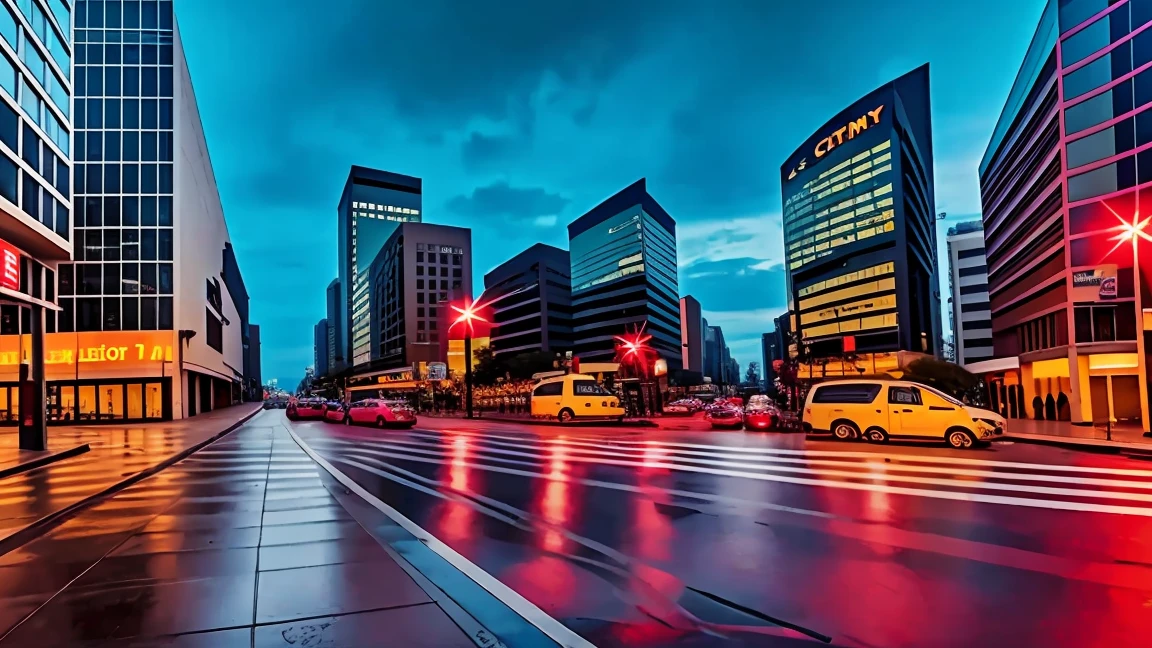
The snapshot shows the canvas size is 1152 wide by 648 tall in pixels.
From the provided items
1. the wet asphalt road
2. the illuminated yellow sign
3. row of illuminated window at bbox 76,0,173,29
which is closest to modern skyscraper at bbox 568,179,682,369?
the illuminated yellow sign

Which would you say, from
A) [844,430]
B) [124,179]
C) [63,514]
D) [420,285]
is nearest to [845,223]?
[420,285]

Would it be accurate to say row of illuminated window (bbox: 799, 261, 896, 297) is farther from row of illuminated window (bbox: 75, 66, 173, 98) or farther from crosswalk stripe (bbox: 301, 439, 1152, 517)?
crosswalk stripe (bbox: 301, 439, 1152, 517)

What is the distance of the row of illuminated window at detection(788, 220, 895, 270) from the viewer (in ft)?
328

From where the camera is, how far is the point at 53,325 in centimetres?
4481

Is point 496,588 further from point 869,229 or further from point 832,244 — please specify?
point 832,244

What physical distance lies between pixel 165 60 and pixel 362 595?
57.6 m

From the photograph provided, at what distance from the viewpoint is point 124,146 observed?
1896 inches

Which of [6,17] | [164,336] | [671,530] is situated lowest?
[671,530]

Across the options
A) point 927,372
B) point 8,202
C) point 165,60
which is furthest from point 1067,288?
point 165,60

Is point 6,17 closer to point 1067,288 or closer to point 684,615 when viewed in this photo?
point 684,615

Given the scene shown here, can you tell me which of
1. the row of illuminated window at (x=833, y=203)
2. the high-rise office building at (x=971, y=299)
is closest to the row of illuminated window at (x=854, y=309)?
the high-rise office building at (x=971, y=299)

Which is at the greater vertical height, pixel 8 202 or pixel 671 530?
pixel 8 202

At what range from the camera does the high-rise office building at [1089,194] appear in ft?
101

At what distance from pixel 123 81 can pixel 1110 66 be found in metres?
62.0
